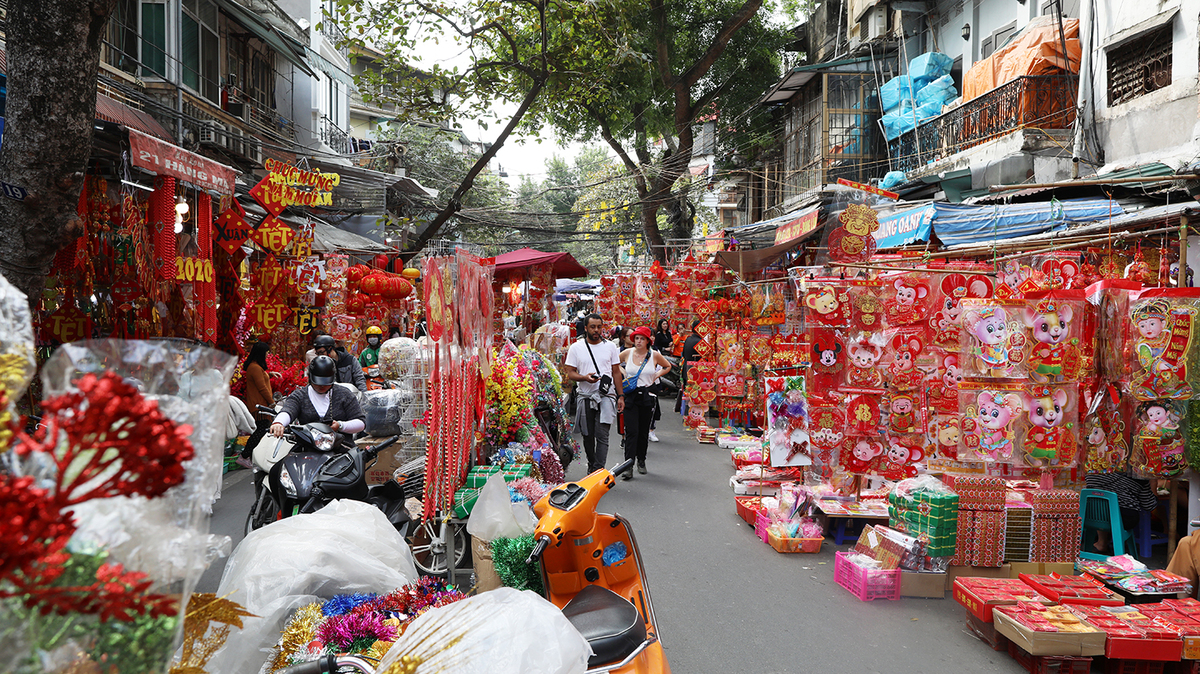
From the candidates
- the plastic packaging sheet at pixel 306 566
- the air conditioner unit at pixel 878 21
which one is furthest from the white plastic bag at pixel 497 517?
the air conditioner unit at pixel 878 21

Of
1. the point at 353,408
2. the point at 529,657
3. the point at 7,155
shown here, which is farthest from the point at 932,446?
the point at 7,155

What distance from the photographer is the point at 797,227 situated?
11.2 meters

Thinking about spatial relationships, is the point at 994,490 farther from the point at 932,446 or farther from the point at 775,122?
the point at 775,122

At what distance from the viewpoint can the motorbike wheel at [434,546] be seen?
14.6ft

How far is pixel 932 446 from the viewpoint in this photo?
6.36m

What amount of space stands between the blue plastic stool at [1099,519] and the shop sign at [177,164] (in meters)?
7.72

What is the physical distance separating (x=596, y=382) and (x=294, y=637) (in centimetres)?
584

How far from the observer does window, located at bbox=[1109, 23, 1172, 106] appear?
9.12 metres

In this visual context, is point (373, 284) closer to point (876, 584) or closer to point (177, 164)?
point (177, 164)

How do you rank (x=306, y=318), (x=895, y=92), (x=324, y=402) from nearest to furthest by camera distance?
(x=324, y=402), (x=306, y=318), (x=895, y=92)

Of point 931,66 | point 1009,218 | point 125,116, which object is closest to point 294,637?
point 1009,218

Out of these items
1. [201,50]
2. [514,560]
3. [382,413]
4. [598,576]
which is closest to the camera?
[514,560]

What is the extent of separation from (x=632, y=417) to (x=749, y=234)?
7123 millimetres

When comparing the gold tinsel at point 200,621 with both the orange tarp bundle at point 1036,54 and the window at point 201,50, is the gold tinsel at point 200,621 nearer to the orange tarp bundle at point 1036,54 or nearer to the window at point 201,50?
the orange tarp bundle at point 1036,54
